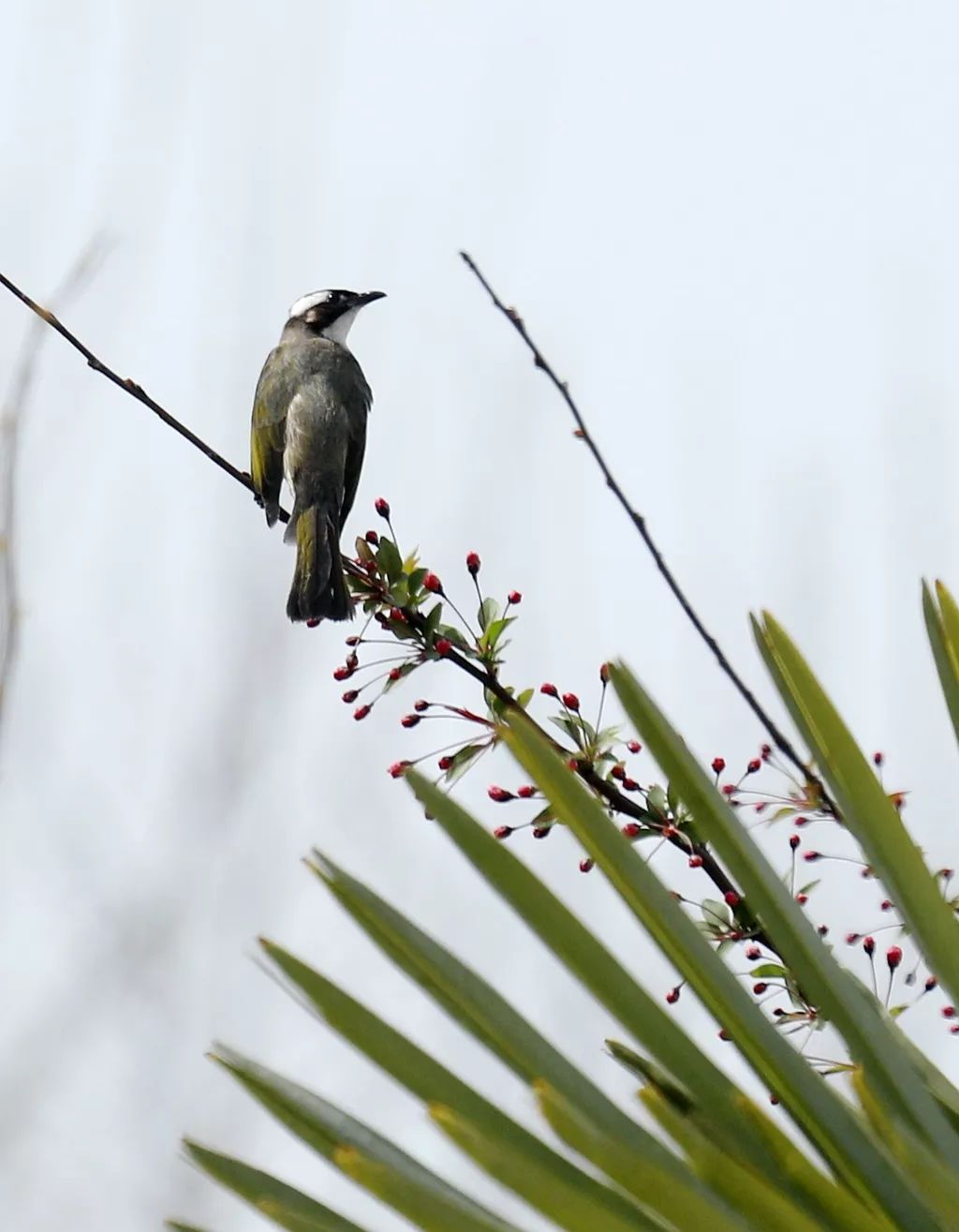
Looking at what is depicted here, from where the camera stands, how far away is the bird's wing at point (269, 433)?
7.68 m

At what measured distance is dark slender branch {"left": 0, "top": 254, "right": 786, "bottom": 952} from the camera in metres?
2.90

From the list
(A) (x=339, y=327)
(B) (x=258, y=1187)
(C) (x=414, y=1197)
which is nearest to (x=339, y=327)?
(A) (x=339, y=327)

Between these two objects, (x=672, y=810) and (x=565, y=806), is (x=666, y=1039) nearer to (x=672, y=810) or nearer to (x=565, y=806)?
(x=565, y=806)

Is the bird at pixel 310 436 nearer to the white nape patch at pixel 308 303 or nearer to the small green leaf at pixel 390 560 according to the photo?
the white nape patch at pixel 308 303

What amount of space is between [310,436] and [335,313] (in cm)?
205

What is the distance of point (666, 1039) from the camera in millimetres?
1363

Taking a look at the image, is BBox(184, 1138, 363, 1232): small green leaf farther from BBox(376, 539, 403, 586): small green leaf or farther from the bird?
the bird

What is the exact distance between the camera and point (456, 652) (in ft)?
11.5

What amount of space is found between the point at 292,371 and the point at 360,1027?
7.32 metres

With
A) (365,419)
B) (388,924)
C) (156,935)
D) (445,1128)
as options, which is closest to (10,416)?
(156,935)

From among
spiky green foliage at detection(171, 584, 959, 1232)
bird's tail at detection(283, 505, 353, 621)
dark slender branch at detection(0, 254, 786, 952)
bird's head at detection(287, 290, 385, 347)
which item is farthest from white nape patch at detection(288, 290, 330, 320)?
spiky green foliage at detection(171, 584, 959, 1232)

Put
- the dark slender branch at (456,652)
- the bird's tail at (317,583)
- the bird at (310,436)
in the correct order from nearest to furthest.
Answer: the dark slender branch at (456,652) → the bird's tail at (317,583) → the bird at (310,436)

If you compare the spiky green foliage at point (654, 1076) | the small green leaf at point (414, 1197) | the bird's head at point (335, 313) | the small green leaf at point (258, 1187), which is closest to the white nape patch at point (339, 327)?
the bird's head at point (335, 313)

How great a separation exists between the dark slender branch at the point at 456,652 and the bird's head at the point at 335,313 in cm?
526
